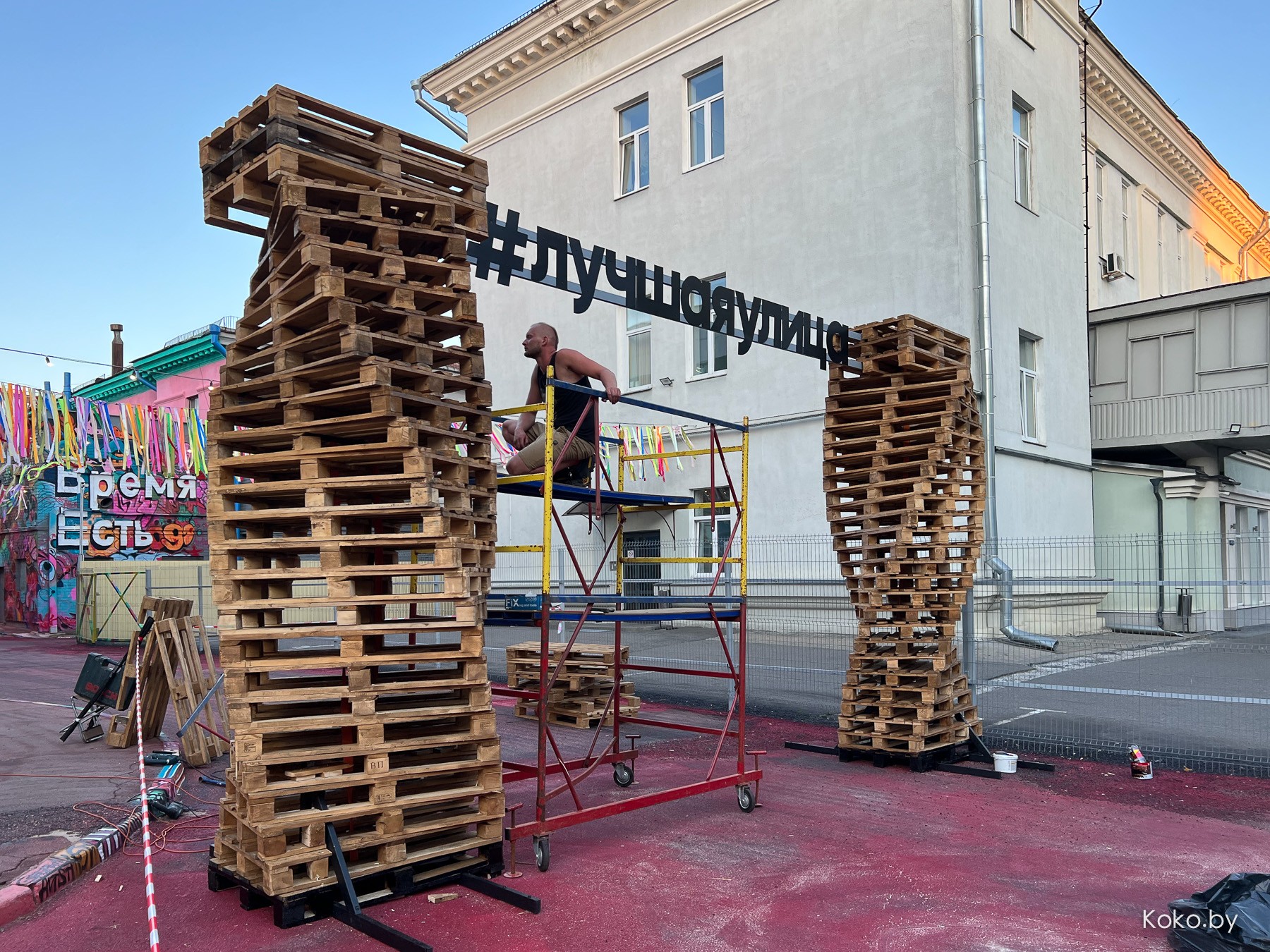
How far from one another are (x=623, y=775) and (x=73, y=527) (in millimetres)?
→ 27742

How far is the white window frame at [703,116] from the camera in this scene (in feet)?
73.8

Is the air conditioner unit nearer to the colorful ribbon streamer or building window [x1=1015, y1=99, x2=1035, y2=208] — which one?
building window [x1=1015, y1=99, x2=1035, y2=208]

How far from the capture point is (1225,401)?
20.9 m

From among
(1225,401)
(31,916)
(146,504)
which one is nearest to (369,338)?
(31,916)

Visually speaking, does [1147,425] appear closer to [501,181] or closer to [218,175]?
[501,181]

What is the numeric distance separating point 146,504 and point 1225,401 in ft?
101

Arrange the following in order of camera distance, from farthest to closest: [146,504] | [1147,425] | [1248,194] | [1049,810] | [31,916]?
[1248,194] < [146,504] < [1147,425] < [1049,810] < [31,916]

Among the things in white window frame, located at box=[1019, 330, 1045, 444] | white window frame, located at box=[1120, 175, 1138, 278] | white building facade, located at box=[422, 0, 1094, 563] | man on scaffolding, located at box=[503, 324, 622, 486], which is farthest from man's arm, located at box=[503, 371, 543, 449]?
white window frame, located at box=[1120, 175, 1138, 278]

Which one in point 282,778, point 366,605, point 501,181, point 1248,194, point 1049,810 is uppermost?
point 1248,194

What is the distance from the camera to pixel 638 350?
78.0 feet

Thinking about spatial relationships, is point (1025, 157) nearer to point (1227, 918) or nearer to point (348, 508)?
point (1227, 918)

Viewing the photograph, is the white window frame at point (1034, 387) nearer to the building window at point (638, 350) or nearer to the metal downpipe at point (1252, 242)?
the building window at point (638, 350)

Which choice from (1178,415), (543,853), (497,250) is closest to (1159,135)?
(1178,415)

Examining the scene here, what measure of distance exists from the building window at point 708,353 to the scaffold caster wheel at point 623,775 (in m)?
13.8
